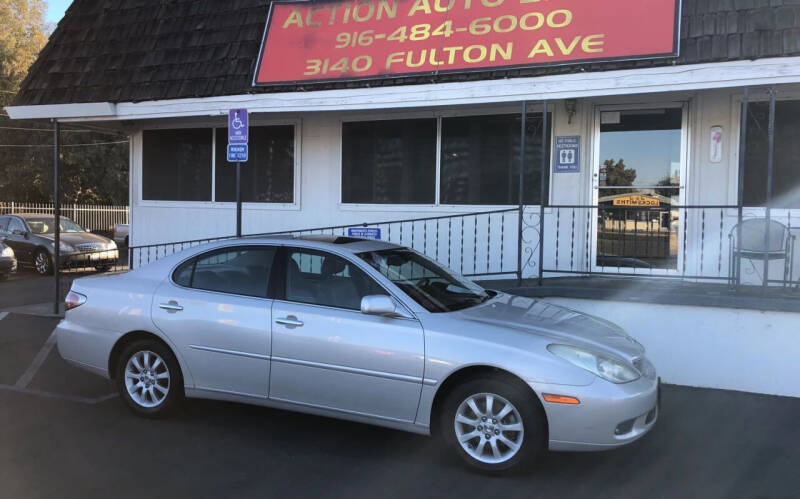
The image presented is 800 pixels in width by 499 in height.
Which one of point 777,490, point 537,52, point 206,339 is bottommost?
point 777,490

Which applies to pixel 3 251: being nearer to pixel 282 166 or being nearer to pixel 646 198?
pixel 282 166

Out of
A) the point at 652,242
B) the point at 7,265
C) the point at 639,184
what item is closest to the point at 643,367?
the point at 652,242

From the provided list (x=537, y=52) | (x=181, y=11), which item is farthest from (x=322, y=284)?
(x=181, y=11)

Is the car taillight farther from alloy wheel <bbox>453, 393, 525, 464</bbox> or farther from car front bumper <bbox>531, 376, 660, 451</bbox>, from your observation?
car front bumper <bbox>531, 376, 660, 451</bbox>

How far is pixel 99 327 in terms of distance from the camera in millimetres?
5273

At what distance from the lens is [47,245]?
15055mm

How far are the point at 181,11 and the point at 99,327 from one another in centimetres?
621

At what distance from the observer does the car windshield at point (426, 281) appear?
15.2ft

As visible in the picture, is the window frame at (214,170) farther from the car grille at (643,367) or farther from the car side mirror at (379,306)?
the car grille at (643,367)

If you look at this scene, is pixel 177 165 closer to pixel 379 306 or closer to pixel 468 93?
pixel 468 93

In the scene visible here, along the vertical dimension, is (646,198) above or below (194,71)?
below

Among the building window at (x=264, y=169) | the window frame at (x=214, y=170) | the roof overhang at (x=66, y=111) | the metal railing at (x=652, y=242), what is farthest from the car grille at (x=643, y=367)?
the roof overhang at (x=66, y=111)

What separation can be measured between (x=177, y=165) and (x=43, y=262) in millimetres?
6748

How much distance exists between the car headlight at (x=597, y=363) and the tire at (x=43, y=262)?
14.2 m
